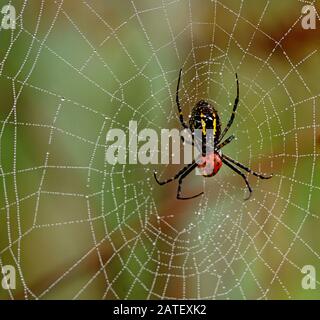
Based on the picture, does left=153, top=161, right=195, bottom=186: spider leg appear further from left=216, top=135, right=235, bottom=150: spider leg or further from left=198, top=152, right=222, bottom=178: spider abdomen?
left=216, top=135, right=235, bottom=150: spider leg

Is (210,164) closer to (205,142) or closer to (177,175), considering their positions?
(205,142)

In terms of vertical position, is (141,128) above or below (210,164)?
above

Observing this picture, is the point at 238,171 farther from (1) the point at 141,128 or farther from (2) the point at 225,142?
(1) the point at 141,128

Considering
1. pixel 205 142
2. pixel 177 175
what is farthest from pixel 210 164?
pixel 177 175

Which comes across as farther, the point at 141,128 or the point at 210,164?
the point at 210,164

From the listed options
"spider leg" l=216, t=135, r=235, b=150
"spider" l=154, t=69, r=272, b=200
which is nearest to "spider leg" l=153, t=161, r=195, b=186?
"spider" l=154, t=69, r=272, b=200
